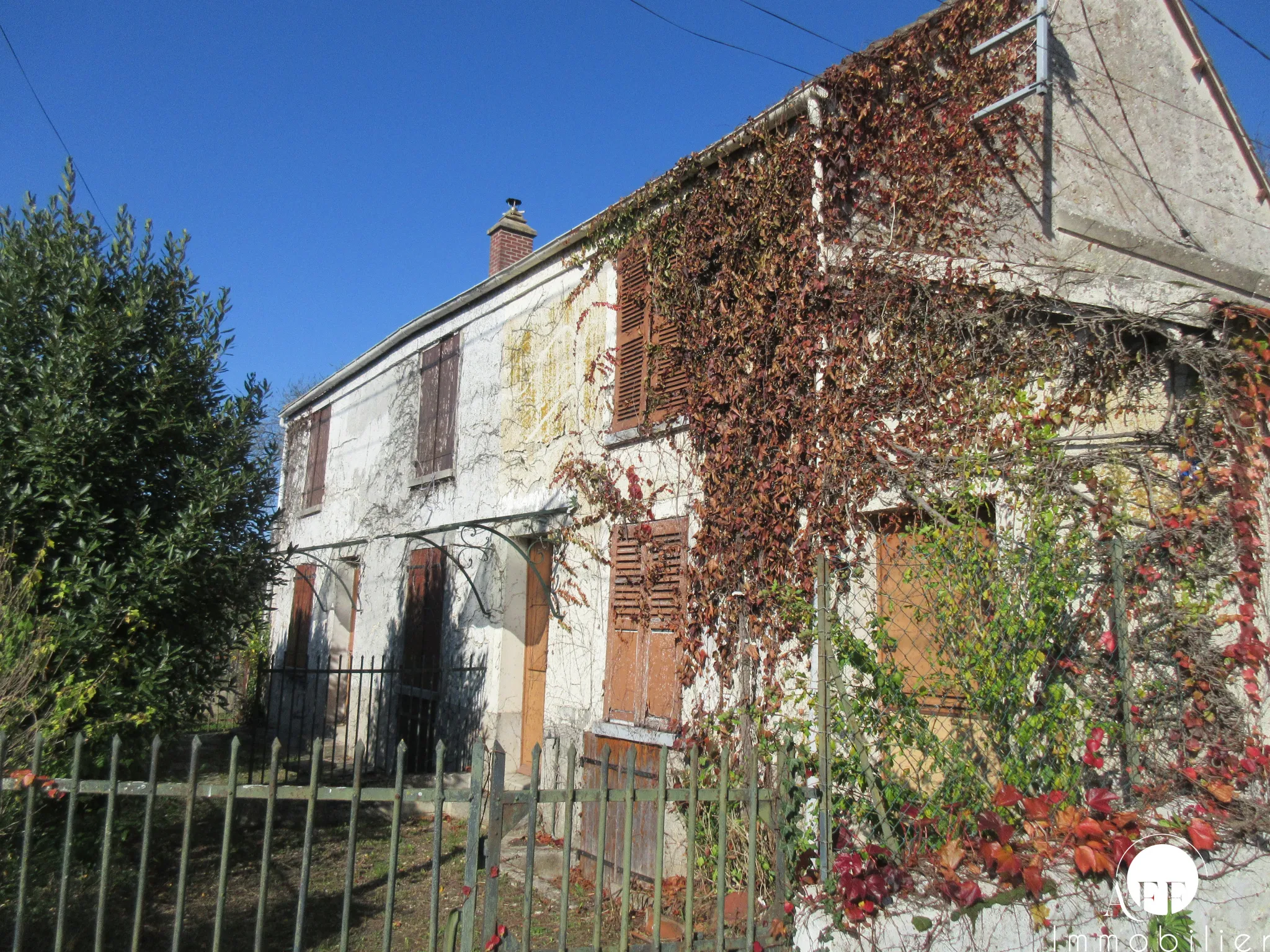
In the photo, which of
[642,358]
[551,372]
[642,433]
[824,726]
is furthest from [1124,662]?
[551,372]

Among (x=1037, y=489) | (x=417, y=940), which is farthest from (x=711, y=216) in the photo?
(x=417, y=940)

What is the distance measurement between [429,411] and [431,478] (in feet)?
2.91

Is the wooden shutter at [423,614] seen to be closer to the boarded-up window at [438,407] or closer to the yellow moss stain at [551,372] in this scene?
the boarded-up window at [438,407]

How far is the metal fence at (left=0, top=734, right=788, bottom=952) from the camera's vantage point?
11.7ft

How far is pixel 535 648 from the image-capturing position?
869 cm

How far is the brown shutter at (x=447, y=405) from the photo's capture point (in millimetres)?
10156

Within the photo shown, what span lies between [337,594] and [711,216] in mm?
8360

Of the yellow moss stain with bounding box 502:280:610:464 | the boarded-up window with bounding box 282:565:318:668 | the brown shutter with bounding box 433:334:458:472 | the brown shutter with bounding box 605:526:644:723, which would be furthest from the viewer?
the boarded-up window with bounding box 282:565:318:668

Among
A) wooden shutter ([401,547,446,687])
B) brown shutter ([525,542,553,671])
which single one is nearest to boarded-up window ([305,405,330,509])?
wooden shutter ([401,547,446,687])

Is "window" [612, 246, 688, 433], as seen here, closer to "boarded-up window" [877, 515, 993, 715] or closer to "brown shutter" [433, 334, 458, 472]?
"boarded-up window" [877, 515, 993, 715]

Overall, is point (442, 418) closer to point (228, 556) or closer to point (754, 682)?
point (228, 556)

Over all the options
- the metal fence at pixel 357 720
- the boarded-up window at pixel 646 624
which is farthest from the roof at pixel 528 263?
the metal fence at pixel 357 720

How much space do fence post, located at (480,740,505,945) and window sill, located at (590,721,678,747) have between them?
2.58 m

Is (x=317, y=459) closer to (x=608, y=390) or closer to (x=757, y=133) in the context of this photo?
(x=608, y=390)
